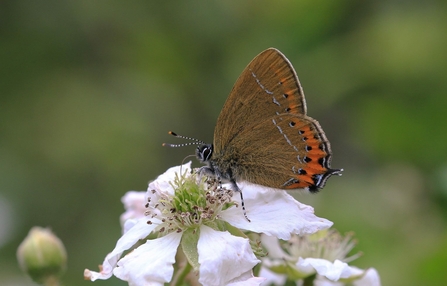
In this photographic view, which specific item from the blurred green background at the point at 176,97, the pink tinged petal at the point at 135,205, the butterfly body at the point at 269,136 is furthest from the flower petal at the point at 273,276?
the blurred green background at the point at 176,97

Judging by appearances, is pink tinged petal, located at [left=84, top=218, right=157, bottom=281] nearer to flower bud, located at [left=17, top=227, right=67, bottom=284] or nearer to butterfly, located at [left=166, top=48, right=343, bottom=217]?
butterfly, located at [left=166, top=48, right=343, bottom=217]

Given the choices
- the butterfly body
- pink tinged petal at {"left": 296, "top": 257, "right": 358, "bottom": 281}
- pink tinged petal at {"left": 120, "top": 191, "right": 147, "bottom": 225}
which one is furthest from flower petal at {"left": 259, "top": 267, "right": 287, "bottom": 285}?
pink tinged petal at {"left": 120, "top": 191, "right": 147, "bottom": 225}

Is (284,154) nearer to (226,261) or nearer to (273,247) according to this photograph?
(273,247)

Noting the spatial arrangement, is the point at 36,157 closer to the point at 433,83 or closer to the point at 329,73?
the point at 329,73

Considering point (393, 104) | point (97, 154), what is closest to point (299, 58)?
point (393, 104)

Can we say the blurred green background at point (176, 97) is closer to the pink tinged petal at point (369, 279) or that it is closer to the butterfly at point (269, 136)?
the pink tinged petal at point (369, 279)

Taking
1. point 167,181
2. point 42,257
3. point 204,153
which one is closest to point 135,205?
point 167,181
